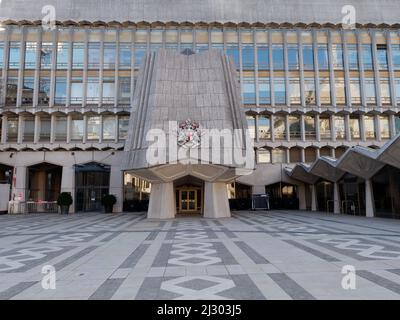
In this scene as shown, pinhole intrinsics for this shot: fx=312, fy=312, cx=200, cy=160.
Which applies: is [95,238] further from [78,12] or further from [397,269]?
[78,12]

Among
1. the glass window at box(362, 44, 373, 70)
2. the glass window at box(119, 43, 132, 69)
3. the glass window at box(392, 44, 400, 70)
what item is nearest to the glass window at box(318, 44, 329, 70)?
the glass window at box(362, 44, 373, 70)

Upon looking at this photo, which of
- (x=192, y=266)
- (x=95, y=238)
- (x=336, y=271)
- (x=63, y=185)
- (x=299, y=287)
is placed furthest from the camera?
(x=63, y=185)

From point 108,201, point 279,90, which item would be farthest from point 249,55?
point 108,201

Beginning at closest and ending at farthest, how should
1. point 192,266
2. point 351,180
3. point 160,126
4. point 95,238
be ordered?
1. point 192,266
2. point 95,238
3. point 160,126
4. point 351,180

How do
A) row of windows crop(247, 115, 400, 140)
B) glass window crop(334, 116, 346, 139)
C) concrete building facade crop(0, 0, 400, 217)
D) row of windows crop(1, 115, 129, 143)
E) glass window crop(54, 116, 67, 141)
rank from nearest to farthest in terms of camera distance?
concrete building facade crop(0, 0, 400, 217)
row of windows crop(1, 115, 129, 143)
glass window crop(54, 116, 67, 141)
row of windows crop(247, 115, 400, 140)
glass window crop(334, 116, 346, 139)

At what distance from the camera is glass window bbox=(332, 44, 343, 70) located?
139 feet

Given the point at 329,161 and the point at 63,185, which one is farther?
the point at 63,185

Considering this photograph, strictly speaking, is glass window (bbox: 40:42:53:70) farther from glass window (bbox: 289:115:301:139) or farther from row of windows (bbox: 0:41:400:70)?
glass window (bbox: 289:115:301:139)

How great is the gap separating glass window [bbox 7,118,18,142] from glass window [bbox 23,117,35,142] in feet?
3.85

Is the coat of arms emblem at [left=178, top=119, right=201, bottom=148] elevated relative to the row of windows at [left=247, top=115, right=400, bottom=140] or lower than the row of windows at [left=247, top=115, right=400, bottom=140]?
lower

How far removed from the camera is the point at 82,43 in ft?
135

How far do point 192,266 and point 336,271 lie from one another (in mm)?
3940

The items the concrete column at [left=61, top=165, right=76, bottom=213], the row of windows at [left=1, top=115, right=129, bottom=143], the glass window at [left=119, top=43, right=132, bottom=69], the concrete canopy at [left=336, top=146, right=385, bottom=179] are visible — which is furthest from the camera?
the glass window at [left=119, top=43, right=132, bottom=69]

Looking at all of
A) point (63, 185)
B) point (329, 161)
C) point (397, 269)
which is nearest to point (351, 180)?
point (329, 161)
